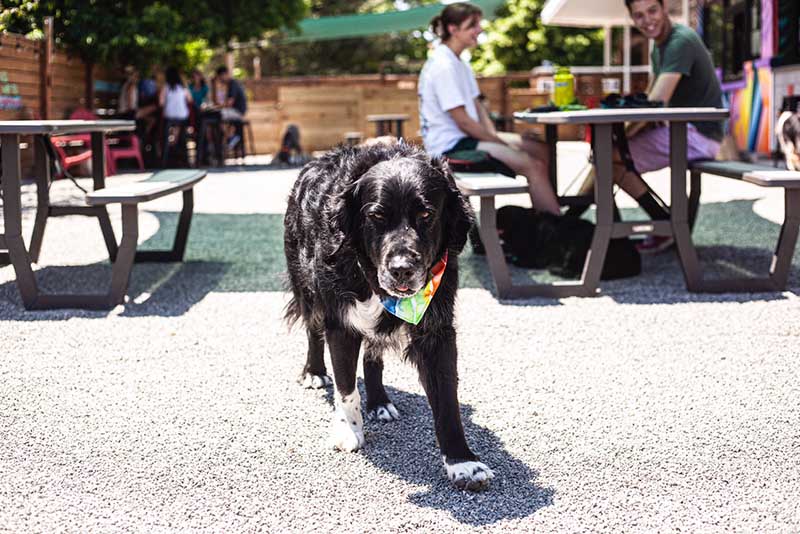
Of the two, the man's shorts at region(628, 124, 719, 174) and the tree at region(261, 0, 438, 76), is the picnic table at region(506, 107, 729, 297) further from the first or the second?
the tree at region(261, 0, 438, 76)

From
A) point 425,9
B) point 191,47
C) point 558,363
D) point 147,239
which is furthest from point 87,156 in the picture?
point 425,9

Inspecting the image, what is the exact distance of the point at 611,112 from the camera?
5.03 m

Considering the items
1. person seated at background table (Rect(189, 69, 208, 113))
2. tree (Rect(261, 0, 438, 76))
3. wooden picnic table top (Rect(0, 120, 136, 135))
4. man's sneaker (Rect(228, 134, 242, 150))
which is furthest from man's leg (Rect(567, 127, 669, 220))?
tree (Rect(261, 0, 438, 76))

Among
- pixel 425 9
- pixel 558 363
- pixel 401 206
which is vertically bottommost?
pixel 558 363

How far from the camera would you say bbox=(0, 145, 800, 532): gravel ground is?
98.8 inches

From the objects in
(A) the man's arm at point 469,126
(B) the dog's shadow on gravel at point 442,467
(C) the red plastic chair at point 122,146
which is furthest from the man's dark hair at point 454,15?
(C) the red plastic chair at point 122,146

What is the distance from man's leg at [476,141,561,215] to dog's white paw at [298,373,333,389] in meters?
2.85

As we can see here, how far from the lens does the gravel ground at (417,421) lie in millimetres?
2510

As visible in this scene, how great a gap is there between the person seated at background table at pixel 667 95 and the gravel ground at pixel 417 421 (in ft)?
2.89

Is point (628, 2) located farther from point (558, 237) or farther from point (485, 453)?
point (485, 453)

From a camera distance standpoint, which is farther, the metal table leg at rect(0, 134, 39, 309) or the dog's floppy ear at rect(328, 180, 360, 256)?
the metal table leg at rect(0, 134, 39, 309)

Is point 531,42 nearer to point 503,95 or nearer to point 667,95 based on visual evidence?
point 503,95

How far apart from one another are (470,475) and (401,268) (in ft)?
2.11

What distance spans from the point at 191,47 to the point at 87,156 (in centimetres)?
780
